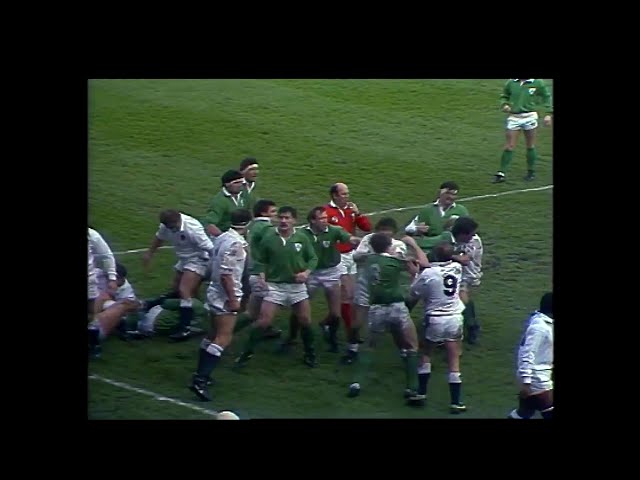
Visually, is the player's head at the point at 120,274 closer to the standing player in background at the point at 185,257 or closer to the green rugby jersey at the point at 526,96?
the standing player in background at the point at 185,257

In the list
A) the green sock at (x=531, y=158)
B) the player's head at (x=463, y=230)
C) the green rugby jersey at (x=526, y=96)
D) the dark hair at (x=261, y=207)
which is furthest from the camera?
the green sock at (x=531, y=158)

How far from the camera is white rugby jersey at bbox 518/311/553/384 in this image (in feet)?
27.7

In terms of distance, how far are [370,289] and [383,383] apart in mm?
614

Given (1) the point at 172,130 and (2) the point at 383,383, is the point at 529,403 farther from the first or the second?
(1) the point at 172,130

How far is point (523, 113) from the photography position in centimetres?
1029

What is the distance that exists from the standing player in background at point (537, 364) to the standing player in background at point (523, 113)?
2085 millimetres

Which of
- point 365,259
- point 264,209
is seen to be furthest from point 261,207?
point 365,259

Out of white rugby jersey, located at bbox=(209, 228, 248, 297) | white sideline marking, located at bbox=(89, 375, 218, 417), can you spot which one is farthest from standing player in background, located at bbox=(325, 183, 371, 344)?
white sideline marking, located at bbox=(89, 375, 218, 417)

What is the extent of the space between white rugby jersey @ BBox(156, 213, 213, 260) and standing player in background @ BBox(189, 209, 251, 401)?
31 centimetres

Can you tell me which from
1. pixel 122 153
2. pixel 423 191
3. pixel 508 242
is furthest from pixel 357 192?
pixel 122 153

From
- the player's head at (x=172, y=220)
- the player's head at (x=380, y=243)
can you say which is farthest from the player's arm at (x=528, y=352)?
the player's head at (x=172, y=220)

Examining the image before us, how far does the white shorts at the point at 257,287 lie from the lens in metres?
8.99

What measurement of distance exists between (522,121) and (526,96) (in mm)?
279

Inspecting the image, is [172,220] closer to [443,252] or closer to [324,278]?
[324,278]
